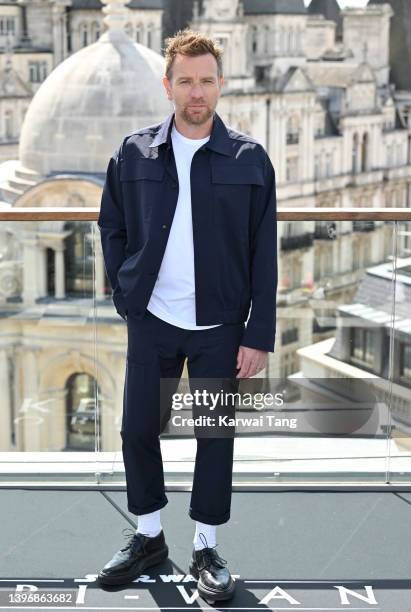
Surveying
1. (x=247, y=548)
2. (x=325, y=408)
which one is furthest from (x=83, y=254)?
(x=247, y=548)

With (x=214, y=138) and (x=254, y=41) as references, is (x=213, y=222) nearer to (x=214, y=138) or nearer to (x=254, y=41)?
(x=214, y=138)

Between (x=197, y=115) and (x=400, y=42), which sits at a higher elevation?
(x=400, y=42)

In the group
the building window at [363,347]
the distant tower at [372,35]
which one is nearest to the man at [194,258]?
the building window at [363,347]

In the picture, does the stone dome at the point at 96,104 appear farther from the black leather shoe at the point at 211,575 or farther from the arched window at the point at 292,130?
the arched window at the point at 292,130

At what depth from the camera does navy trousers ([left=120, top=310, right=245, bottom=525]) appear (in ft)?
8.79

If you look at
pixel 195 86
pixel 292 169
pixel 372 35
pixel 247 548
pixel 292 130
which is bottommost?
pixel 292 169

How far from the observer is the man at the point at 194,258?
2607 millimetres

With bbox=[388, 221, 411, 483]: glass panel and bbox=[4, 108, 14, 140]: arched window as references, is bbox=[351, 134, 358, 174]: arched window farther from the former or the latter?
bbox=[388, 221, 411, 483]: glass panel

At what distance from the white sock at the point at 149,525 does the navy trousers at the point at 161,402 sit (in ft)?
0.12

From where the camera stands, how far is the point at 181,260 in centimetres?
264

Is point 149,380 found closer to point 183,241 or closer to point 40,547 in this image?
point 183,241

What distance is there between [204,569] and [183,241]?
0.73 metres

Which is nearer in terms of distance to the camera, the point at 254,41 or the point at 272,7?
the point at 272,7

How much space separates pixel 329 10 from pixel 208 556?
53.9m
